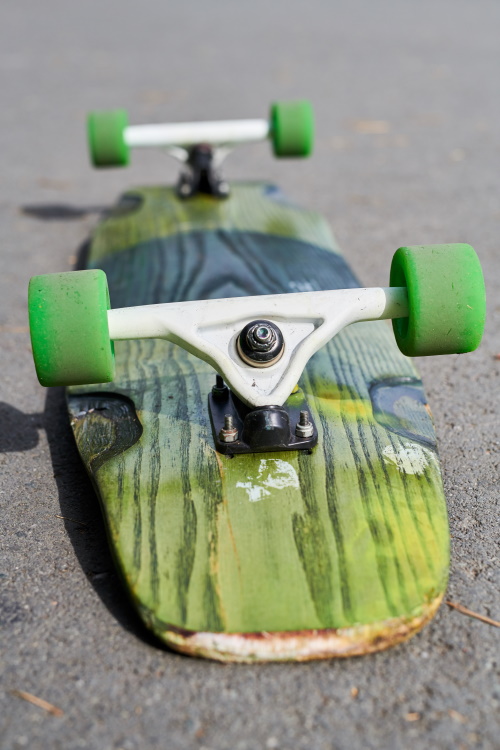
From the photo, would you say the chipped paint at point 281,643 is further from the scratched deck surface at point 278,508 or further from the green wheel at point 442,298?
the green wheel at point 442,298

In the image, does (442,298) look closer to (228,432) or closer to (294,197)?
(228,432)

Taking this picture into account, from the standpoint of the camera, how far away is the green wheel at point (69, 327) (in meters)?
1.80

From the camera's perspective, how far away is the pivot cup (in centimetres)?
186

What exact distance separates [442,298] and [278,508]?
533 millimetres

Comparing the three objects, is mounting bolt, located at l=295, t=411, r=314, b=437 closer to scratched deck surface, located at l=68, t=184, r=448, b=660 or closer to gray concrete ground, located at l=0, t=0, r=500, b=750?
scratched deck surface, located at l=68, t=184, r=448, b=660

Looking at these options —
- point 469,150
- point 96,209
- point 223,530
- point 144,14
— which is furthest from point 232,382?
point 144,14

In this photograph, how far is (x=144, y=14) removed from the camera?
981cm

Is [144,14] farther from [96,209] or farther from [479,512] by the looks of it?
[479,512]

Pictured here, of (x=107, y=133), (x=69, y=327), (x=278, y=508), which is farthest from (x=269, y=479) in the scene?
(x=107, y=133)

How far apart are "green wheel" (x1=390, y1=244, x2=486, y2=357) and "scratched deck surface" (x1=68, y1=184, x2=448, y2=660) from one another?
25 centimetres

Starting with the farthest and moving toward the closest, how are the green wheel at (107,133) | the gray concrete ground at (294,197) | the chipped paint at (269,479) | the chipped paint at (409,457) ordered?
the green wheel at (107,133) → the chipped paint at (409,457) → the chipped paint at (269,479) → the gray concrete ground at (294,197)

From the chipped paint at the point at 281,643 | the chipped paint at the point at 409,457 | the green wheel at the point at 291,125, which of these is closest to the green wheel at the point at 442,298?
the chipped paint at the point at 409,457

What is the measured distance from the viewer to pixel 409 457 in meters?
1.94

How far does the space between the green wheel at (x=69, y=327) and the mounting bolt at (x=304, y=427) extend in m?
0.41
